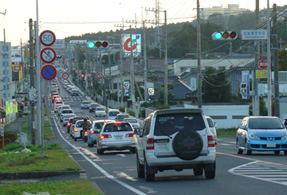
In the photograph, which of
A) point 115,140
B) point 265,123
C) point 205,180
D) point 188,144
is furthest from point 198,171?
point 115,140

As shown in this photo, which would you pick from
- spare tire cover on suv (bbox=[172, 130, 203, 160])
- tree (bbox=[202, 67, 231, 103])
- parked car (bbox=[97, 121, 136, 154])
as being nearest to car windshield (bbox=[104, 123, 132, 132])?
parked car (bbox=[97, 121, 136, 154])

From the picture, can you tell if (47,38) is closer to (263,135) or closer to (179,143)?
(179,143)

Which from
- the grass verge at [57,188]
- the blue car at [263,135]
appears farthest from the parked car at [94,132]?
the grass verge at [57,188]

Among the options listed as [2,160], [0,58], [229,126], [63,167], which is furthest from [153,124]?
[0,58]

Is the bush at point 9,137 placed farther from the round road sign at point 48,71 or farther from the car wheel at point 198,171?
the car wheel at point 198,171

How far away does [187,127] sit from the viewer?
582 inches

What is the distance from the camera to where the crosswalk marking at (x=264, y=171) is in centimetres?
1475

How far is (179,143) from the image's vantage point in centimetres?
1440

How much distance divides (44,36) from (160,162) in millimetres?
8331

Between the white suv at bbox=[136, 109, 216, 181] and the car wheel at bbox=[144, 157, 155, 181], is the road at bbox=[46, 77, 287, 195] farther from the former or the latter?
the white suv at bbox=[136, 109, 216, 181]

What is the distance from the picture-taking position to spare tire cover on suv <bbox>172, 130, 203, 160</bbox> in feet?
47.1

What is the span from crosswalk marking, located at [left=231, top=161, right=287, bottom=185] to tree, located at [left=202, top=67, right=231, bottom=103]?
177 feet

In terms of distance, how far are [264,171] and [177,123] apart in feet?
11.5

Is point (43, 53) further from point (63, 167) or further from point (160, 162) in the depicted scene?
point (160, 162)
